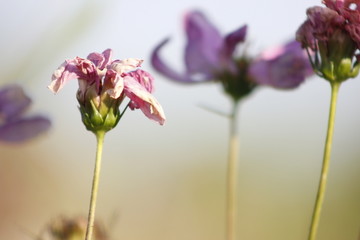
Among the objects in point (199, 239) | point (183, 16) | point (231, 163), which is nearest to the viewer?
point (231, 163)

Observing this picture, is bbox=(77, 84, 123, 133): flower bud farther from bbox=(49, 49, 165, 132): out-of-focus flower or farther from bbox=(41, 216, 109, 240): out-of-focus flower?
bbox=(41, 216, 109, 240): out-of-focus flower

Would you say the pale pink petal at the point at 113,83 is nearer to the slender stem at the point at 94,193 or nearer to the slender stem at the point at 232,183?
the slender stem at the point at 94,193

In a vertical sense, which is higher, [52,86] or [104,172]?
[52,86]

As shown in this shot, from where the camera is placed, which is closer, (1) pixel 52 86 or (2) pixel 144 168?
(1) pixel 52 86

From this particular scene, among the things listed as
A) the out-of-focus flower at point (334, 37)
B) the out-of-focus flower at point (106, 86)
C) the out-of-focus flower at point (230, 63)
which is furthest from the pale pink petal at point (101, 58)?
the out-of-focus flower at point (230, 63)

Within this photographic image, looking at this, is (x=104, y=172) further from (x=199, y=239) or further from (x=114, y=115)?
(x=114, y=115)

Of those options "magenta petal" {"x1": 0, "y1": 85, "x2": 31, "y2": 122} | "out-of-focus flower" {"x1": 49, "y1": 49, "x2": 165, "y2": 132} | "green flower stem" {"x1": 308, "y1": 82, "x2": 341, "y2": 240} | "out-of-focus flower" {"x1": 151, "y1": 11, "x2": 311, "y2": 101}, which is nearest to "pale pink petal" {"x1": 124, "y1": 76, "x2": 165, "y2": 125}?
"out-of-focus flower" {"x1": 49, "y1": 49, "x2": 165, "y2": 132}

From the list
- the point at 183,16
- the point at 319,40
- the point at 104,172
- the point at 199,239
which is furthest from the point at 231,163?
the point at 104,172
